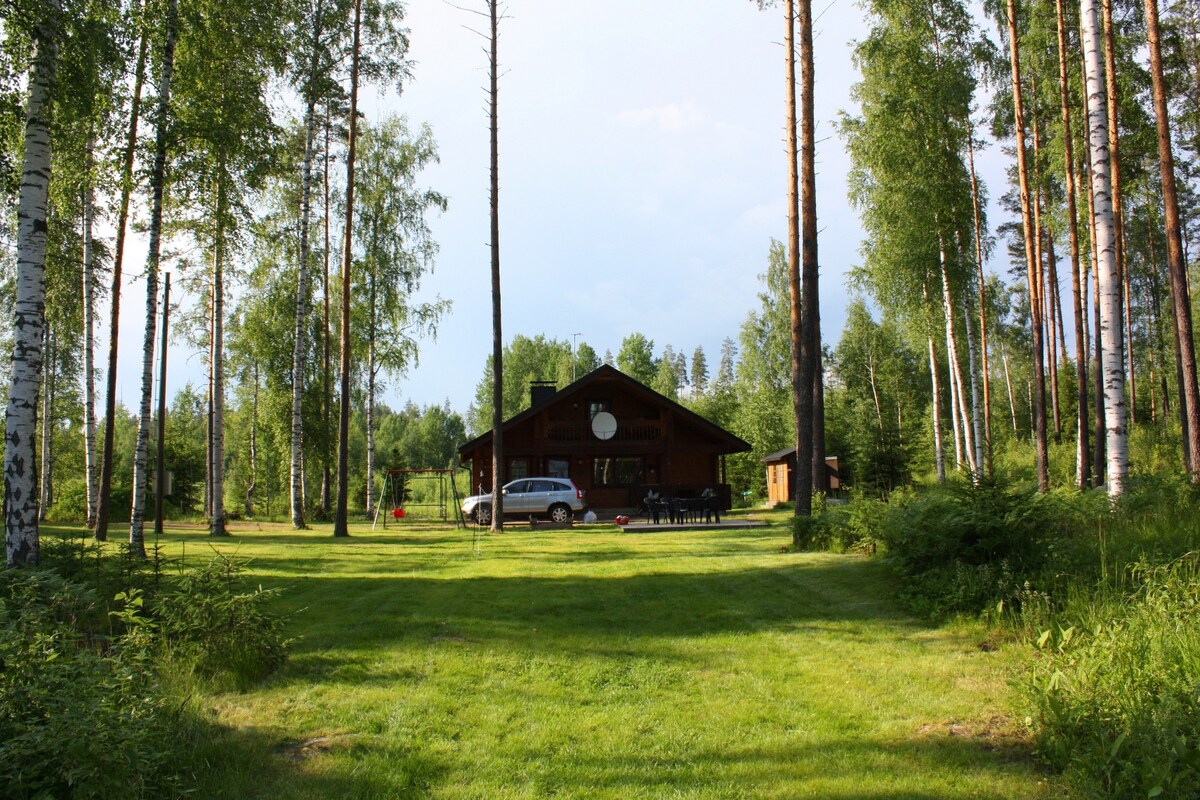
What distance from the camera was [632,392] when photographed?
2777 cm

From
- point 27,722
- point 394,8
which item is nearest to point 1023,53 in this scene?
point 394,8

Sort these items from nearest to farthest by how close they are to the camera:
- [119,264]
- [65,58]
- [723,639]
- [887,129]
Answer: [723,639] < [65,58] < [119,264] < [887,129]

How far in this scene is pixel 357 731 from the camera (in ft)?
15.4

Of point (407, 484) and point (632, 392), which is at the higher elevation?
point (632, 392)

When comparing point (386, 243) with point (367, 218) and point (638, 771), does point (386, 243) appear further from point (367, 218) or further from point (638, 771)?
point (638, 771)

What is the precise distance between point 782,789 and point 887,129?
70.7 ft

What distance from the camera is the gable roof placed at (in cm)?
2620

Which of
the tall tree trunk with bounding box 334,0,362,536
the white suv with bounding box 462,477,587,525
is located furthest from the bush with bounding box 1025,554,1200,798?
the white suv with bounding box 462,477,587,525

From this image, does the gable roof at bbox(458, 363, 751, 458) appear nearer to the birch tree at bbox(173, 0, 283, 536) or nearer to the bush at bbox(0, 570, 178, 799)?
the birch tree at bbox(173, 0, 283, 536)

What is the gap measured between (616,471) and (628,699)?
23316 mm

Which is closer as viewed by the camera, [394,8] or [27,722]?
[27,722]

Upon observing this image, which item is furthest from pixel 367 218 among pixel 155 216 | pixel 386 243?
pixel 155 216

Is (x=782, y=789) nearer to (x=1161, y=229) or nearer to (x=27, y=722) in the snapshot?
(x=27, y=722)

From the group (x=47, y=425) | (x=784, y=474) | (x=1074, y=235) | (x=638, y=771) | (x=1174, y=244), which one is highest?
(x=1074, y=235)
